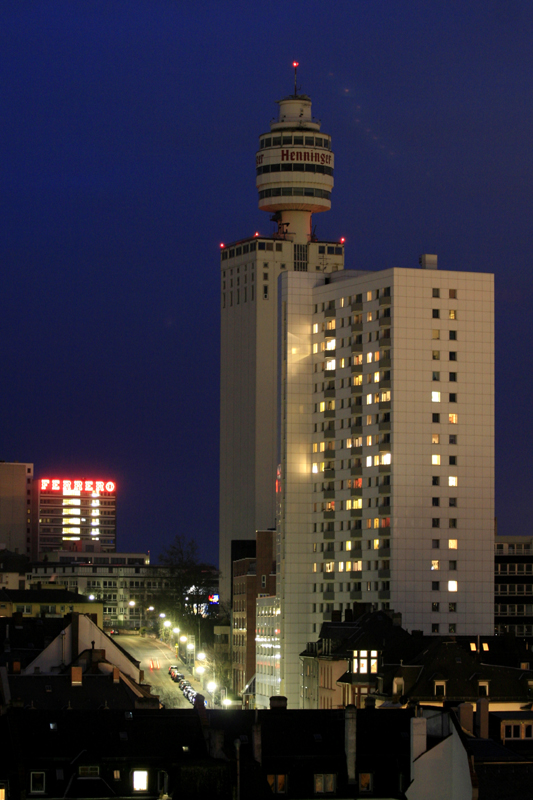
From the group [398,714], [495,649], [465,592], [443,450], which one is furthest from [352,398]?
[398,714]

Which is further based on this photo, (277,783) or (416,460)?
(416,460)

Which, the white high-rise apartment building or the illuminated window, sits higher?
the white high-rise apartment building

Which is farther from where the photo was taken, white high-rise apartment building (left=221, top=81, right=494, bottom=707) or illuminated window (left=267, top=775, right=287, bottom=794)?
white high-rise apartment building (left=221, top=81, right=494, bottom=707)

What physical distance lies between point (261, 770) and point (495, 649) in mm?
76865

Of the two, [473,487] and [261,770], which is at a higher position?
[473,487]

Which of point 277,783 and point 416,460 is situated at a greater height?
point 416,460

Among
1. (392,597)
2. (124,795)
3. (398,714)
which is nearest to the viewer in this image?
(124,795)

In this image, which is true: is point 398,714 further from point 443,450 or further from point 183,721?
point 443,450

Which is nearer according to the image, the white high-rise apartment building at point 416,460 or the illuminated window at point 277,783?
the illuminated window at point 277,783

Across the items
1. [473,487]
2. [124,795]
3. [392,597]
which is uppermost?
[473,487]

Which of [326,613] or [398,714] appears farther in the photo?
[326,613]

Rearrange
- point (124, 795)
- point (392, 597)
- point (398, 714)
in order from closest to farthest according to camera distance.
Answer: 1. point (124, 795)
2. point (398, 714)
3. point (392, 597)

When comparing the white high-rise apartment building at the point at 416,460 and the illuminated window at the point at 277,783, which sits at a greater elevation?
the white high-rise apartment building at the point at 416,460

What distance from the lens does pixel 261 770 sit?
82.0m
